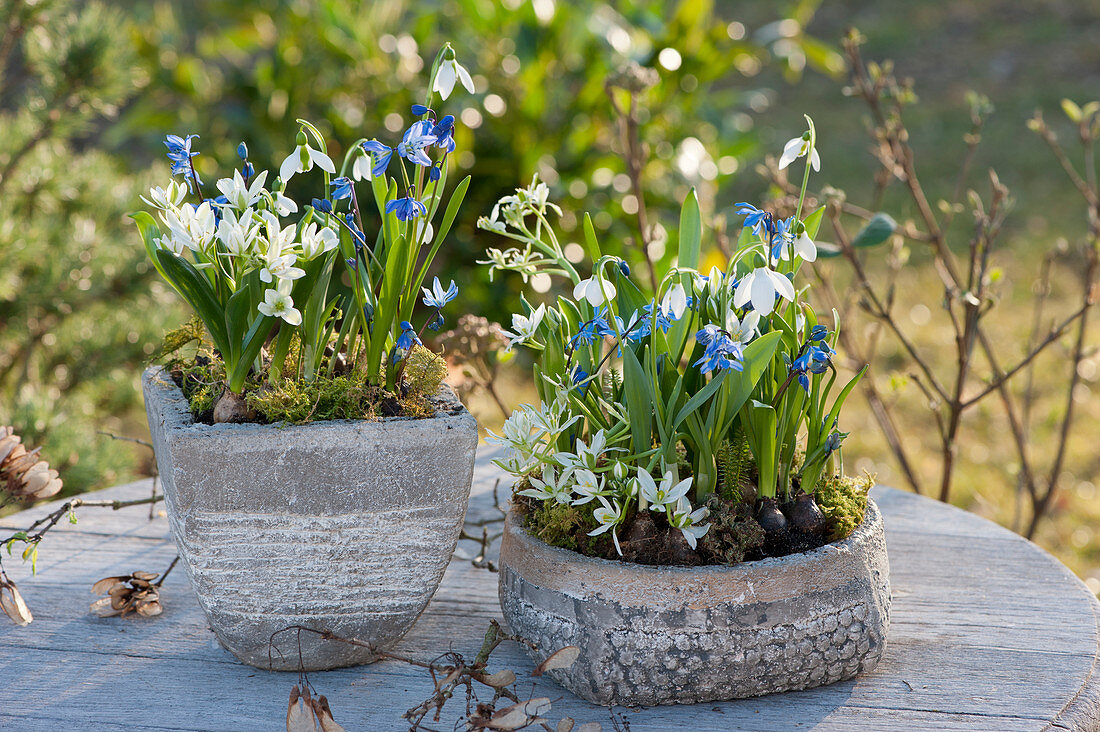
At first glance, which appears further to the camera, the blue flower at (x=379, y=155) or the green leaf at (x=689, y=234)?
the green leaf at (x=689, y=234)

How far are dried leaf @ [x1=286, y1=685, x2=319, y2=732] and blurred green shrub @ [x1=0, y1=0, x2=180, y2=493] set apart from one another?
112 cm

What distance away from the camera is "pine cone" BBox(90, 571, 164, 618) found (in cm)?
115

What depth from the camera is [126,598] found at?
1160mm

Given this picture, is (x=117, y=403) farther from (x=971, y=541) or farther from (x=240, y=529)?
(x=971, y=541)

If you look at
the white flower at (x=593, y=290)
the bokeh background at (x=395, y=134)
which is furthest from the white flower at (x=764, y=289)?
the bokeh background at (x=395, y=134)

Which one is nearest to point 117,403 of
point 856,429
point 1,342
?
point 1,342

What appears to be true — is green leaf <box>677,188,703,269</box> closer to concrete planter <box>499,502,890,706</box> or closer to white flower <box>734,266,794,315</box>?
white flower <box>734,266,794,315</box>

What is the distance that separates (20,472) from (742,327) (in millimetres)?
831

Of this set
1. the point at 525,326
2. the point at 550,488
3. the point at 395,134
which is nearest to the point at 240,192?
the point at 525,326

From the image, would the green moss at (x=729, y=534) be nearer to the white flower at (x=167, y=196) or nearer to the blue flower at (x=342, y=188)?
the blue flower at (x=342, y=188)

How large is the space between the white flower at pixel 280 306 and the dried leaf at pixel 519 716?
40 cm

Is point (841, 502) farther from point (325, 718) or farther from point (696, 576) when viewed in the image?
point (325, 718)

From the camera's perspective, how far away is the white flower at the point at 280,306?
902mm

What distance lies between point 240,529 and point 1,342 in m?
1.54
